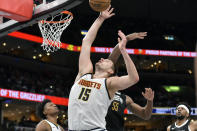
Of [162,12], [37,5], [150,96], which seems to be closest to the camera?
[150,96]

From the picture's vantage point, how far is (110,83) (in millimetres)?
3484

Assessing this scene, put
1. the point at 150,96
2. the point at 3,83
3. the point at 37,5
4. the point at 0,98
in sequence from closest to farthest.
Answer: the point at 150,96, the point at 37,5, the point at 0,98, the point at 3,83

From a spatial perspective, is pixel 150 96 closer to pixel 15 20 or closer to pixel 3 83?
pixel 15 20

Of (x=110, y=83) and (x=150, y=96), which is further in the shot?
(x=150, y=96)

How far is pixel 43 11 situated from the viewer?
5.38 meters

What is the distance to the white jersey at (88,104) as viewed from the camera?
340 cm

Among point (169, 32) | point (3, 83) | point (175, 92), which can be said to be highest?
point (169, 32)

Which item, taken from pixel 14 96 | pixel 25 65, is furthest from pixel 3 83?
pixel 25 65

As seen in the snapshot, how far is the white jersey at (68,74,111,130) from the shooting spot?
3398mm

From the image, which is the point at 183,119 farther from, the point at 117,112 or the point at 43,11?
the point at 43,11

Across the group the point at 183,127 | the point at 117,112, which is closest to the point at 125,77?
the point at 117,112

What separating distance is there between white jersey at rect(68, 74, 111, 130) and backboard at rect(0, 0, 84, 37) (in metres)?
1.76

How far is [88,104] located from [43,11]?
95.0 inches

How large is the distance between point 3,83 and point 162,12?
14285 mm
